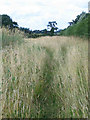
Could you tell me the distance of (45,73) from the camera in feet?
9.85

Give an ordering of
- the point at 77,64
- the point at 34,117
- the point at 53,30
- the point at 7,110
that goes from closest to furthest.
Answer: the point at 7,110, the point at 34,117, the point at 77,64, the point at 53,30

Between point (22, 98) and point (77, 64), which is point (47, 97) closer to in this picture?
point (22, 98)

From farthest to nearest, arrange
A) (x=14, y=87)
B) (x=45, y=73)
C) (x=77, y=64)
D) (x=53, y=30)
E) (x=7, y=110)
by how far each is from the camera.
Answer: (x=53, y=30) < (x=45, y=73) < (x=77, y=64) < (x=14, y=87) < (x=7, y=110)

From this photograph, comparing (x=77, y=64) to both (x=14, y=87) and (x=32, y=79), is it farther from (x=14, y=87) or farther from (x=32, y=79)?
(x=14, y=87)

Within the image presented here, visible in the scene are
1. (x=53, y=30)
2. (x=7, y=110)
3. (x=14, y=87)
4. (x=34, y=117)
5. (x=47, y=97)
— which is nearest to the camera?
(x=7, y=110)

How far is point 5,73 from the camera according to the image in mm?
2340

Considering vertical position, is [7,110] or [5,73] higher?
[5,73]

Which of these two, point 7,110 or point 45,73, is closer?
point 7,110

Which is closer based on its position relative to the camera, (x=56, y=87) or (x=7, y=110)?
(x=7, y=110)

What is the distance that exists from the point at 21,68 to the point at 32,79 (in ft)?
0.75

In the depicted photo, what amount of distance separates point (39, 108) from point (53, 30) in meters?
19.2

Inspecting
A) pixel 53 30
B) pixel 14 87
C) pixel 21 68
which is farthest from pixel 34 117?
pixel 53 30

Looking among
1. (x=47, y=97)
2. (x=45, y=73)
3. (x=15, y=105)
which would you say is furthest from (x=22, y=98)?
(x=45, y=73)

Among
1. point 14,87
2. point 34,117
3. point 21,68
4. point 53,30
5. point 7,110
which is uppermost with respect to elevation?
point 53,30
